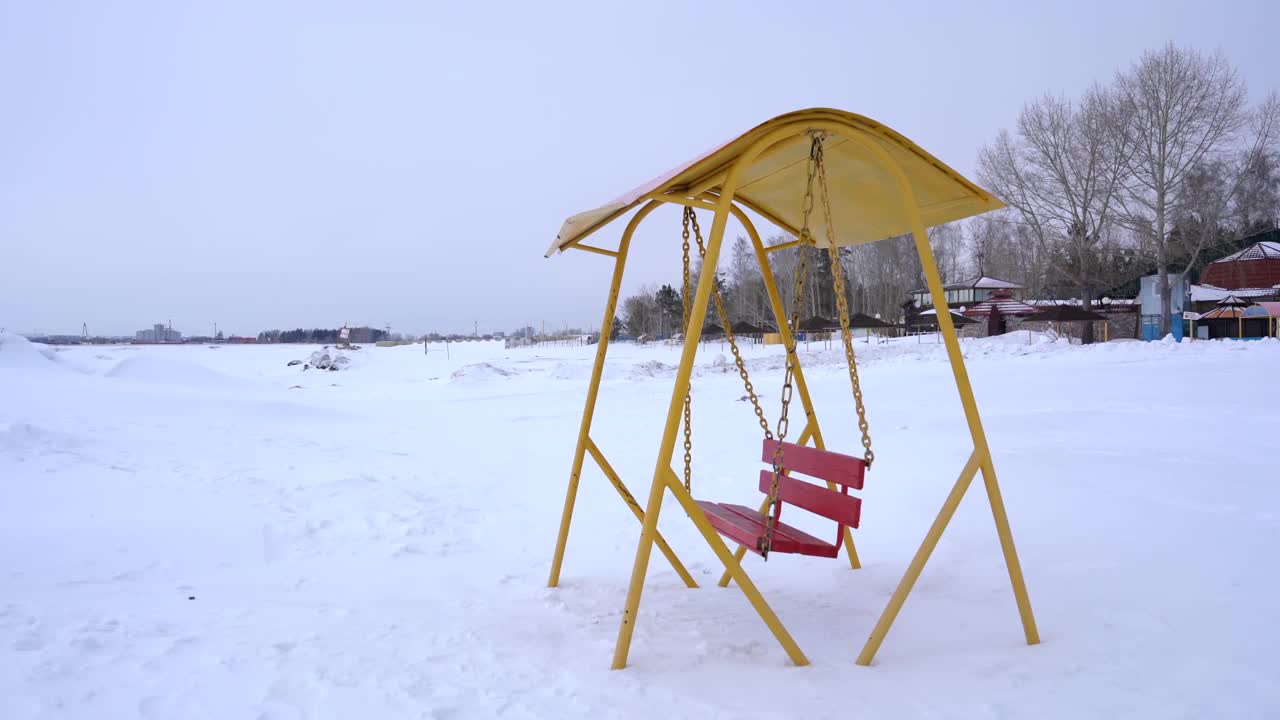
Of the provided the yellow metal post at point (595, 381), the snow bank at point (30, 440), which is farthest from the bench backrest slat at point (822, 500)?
the snow bank at point (30, 440)

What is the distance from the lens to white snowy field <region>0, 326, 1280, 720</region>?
3020 millimetres

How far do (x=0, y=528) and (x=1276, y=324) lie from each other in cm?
5225

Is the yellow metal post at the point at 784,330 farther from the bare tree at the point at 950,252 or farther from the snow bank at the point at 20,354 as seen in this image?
the bare tree at the point at 950,252

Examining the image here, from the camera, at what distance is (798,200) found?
462cm

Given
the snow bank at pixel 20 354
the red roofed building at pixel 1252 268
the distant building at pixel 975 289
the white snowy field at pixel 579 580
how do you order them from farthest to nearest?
the distant building at pixel 975 289 → the red roofed building at pixel 1252 268 → the snow bank at pixel 20 354 → the white snowy field at pixel 579 580

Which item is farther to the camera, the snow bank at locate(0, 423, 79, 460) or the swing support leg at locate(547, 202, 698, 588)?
the snow bank at locate(0, 423, 79, 460)

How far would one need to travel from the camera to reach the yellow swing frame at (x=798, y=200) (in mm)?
3303

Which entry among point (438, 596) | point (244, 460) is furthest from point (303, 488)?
point (438, 596)

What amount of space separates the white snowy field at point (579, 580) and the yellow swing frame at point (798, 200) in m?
0.33

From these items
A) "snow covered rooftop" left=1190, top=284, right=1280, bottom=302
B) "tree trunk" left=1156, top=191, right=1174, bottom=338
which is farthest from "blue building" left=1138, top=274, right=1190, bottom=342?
"tree trunk" left=1156, top=191, right=1174, bottom=338

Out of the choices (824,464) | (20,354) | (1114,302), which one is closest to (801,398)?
(824,464)

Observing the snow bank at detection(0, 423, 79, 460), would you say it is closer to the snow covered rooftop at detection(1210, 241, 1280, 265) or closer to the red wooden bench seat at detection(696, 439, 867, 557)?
the red wooden bench seat at detection(696, 439, 867, 557)

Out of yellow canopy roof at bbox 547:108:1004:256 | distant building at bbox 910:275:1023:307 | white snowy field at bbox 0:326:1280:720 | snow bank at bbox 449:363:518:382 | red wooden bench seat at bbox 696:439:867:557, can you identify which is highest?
distant building at bbox 910:275:1023:307

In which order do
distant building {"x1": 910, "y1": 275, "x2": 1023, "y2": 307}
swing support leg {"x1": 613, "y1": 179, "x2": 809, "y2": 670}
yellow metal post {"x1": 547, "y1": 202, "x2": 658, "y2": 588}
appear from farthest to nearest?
1. distant building {"x1": 910, "y1": 275, "x2": 1023, "y2": 307}
2. yellow metal post {"x1": 547, "y1": 202, "x2": 658, "y2": 588}
3. swing support leg {"x1": 613, "y1": 179, "x2": 809, "y2": 670}
